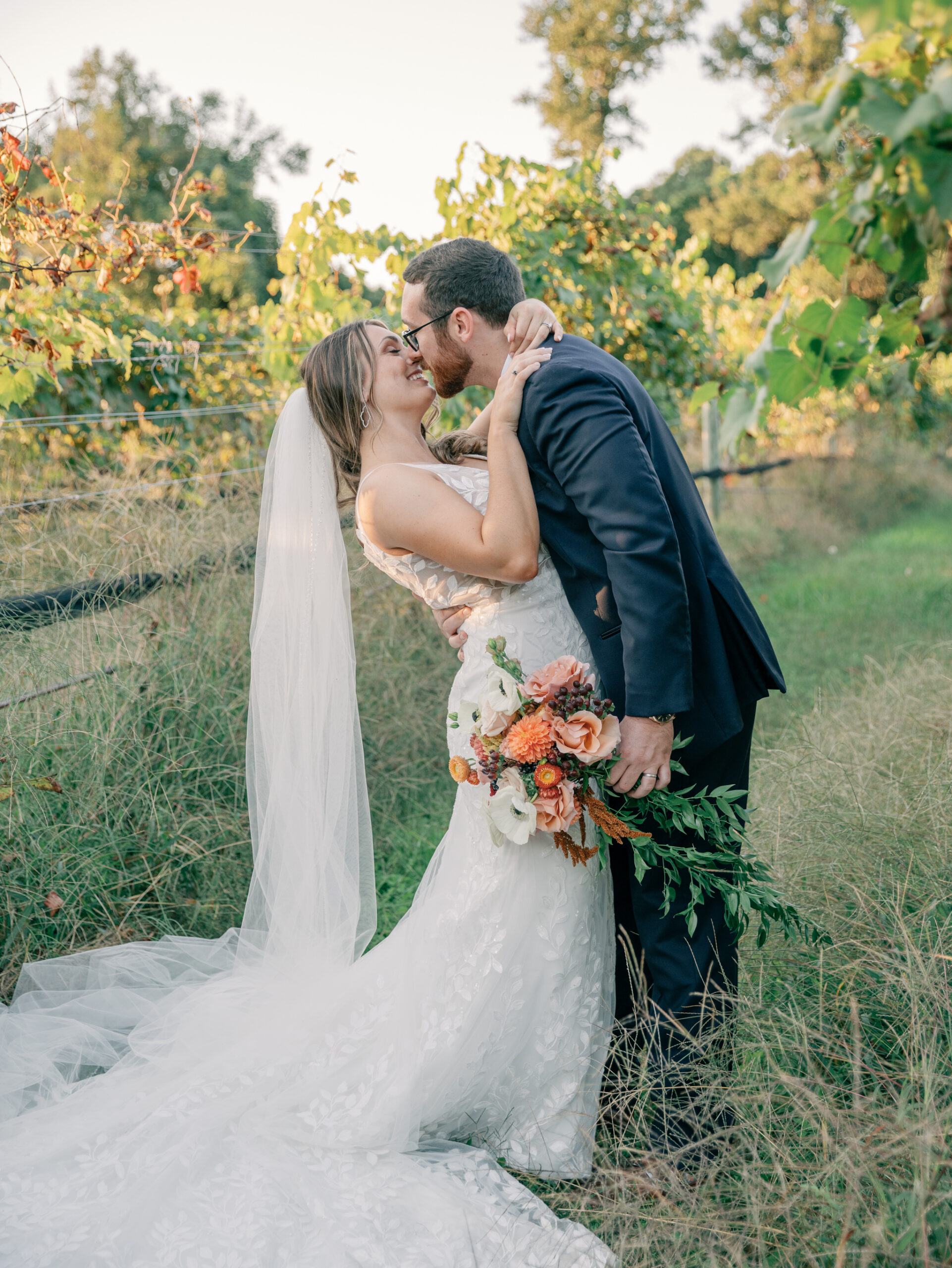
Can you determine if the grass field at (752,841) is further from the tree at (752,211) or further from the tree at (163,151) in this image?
the tree at (752,211)

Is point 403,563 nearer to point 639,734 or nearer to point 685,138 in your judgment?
point 639,734

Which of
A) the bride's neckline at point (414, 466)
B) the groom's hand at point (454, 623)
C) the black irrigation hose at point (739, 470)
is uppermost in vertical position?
the bride's neckline at point (414, 466)

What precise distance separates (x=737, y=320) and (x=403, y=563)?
36.6 ft

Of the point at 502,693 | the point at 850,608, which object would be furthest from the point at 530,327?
the point at 850,608

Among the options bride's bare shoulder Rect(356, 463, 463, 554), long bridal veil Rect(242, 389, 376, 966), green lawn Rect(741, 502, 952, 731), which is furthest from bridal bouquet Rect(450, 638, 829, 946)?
green lawn Rect(741, 502, 952, 731)

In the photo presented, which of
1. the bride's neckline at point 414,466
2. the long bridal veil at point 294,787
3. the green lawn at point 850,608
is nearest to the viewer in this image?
the bride's neckline at point 414,466

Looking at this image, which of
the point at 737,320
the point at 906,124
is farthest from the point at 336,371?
the point at 737,320

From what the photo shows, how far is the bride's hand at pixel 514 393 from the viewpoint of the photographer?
2.34 meters

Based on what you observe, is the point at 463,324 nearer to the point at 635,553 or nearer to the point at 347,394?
the point at 347,394

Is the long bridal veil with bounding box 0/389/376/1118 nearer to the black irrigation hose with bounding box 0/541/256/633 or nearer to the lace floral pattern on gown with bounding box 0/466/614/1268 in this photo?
the lace floral pattern on gown with bounding box 0/466/614/1268

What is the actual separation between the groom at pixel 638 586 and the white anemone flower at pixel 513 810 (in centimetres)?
24

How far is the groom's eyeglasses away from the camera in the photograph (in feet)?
8.69

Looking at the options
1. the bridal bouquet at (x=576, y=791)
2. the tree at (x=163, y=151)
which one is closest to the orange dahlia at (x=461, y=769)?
the bridal bouquet at (x=576, y=791)

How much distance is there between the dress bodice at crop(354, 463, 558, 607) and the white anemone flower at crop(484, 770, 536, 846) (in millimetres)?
543
